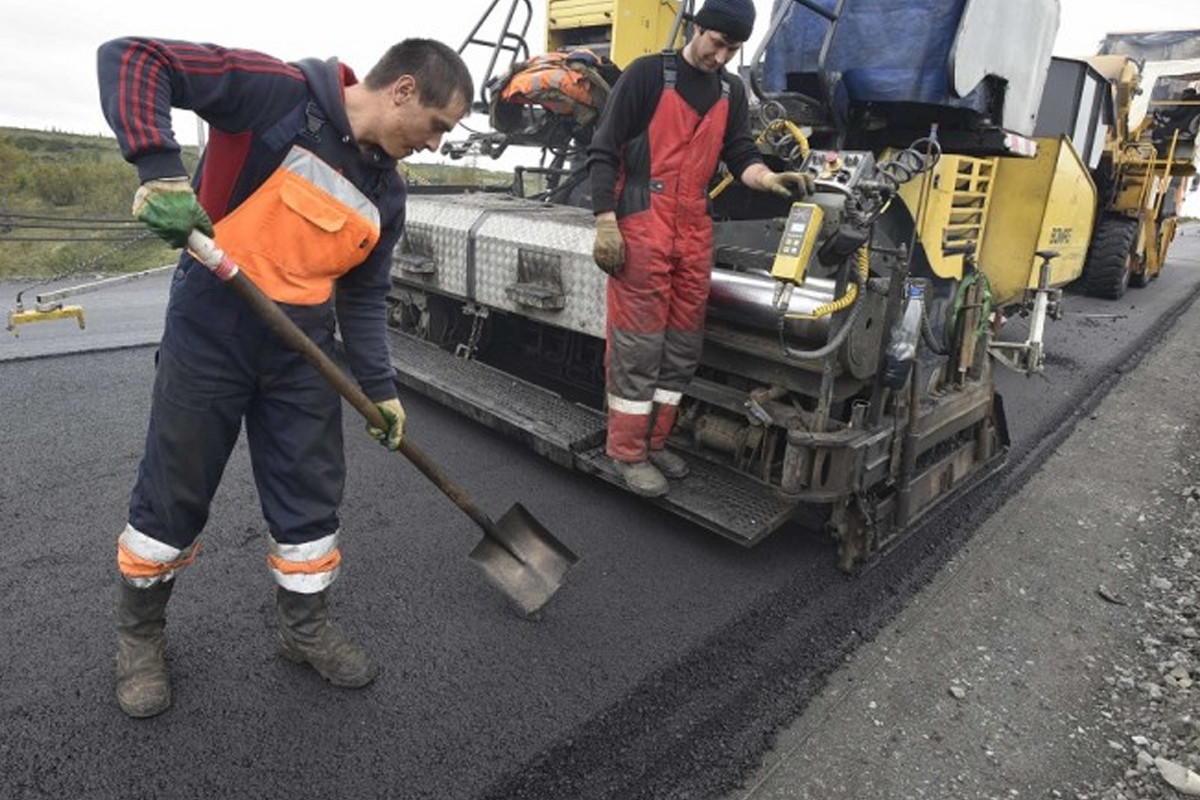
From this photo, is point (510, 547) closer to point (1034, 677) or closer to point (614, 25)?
point (1034, 677)

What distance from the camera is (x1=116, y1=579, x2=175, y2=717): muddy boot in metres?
2.08

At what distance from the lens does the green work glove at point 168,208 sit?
5.52 feet

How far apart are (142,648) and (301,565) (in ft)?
1.50

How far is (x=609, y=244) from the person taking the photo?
3.00 metres

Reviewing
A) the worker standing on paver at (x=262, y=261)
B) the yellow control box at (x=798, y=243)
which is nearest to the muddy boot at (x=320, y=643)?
the worker standing on paver at (x=262, y=261)

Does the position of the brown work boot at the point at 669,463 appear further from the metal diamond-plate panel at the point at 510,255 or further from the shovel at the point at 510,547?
the shovel at the point at 510,547

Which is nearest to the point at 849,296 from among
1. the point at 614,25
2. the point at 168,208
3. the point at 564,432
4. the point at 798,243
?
the point at 798,243

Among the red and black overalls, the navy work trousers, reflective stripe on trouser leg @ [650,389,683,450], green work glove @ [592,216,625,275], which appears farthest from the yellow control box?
the navy work trousers

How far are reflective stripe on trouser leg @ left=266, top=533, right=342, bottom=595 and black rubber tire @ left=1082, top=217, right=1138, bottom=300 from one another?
1072 centimetres

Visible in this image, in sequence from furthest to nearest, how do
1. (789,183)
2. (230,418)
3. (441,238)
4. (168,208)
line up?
(441,238), (789,183), (230,418), (168,208)

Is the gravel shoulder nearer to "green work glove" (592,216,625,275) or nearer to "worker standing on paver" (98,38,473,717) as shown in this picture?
"worker standing on paver" (98,38,473,717)

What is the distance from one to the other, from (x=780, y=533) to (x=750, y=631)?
79 cm

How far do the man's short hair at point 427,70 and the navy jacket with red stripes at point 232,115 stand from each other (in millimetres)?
128

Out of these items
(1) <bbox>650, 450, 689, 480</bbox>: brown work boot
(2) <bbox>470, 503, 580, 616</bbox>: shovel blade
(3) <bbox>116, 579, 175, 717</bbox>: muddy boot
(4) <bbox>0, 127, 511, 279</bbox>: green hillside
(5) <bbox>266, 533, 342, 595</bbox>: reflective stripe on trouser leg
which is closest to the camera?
(3) <bbox>116, 579, 175, 717</bbox>: muddy boot
